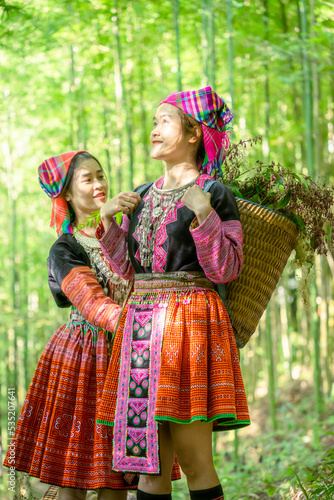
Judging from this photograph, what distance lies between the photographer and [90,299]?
94.5 inches

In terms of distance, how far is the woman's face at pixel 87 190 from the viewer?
282 cm

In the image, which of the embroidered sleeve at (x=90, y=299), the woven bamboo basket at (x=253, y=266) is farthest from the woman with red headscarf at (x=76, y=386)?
the woven bamboo basket at (x=253, y=266)

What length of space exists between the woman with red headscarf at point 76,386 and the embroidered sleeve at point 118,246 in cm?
14

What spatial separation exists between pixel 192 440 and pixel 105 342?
789 millimetres

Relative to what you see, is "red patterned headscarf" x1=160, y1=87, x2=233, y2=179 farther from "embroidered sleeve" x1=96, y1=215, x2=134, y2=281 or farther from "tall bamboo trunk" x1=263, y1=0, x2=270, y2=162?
"tall bamboo trunk" x1=263, y1=0, x2=270, y2=162

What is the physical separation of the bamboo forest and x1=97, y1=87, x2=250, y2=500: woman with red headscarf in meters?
1.76

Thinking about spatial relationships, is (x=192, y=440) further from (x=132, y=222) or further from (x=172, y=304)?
(x=132, y=222)

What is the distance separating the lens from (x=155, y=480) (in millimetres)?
1969

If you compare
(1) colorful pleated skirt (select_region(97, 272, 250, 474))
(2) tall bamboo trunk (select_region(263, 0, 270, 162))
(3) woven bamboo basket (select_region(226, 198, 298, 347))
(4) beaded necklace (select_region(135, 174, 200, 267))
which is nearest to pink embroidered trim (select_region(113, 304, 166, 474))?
(1) colorful pleated skirt (select_region(97, 272, 250, 474))

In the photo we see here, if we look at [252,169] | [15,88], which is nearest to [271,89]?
[15,88]

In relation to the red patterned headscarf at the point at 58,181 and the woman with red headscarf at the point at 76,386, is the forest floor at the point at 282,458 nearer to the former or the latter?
the woman with red headscarf at the point at 76,386

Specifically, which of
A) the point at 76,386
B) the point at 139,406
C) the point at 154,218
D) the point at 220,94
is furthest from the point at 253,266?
the point at 220,94

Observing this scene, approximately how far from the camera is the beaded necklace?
2098 millimetres

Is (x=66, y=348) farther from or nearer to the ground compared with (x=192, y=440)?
farther from the ground
